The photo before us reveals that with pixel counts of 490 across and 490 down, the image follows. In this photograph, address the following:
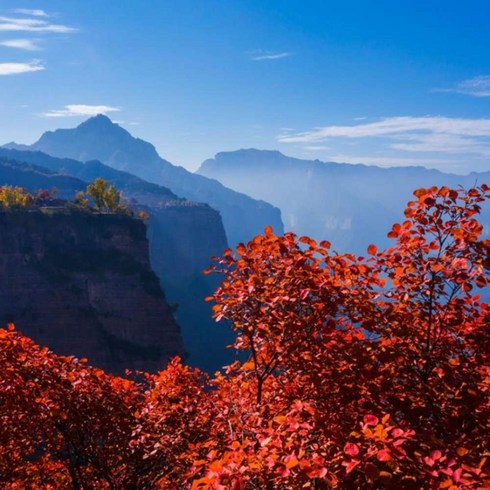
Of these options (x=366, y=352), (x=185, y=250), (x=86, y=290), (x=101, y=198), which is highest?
(x=101, y=198)

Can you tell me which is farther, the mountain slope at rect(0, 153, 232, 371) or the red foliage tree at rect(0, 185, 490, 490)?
the mountain slope at rect(0, 153, 232, 371)

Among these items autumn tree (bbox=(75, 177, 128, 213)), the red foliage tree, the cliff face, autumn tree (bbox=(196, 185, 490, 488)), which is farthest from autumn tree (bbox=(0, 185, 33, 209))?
autumn tree (bbox=(196, 185, 490, 488))

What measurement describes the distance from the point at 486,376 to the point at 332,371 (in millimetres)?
2250

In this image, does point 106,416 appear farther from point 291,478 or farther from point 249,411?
point 291,478

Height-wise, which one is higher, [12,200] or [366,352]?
[12,200]

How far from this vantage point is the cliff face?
6625cm

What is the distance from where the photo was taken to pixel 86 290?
71.2m

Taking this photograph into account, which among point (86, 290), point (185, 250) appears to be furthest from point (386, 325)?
point (185, 250)

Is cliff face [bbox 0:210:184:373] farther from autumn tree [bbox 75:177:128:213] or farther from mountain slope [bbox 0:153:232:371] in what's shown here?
mountain slope [bbox 0:153:232:371]

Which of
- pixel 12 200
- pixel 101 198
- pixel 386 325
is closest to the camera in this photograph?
pixel 386 325

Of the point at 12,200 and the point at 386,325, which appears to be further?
the point at 12,200

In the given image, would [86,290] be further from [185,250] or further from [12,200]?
[185,250]

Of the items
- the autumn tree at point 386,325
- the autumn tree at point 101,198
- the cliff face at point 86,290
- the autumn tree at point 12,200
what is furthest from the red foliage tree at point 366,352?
the autumn tree at point 101,198

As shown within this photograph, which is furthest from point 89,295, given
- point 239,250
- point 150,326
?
point 239,250
